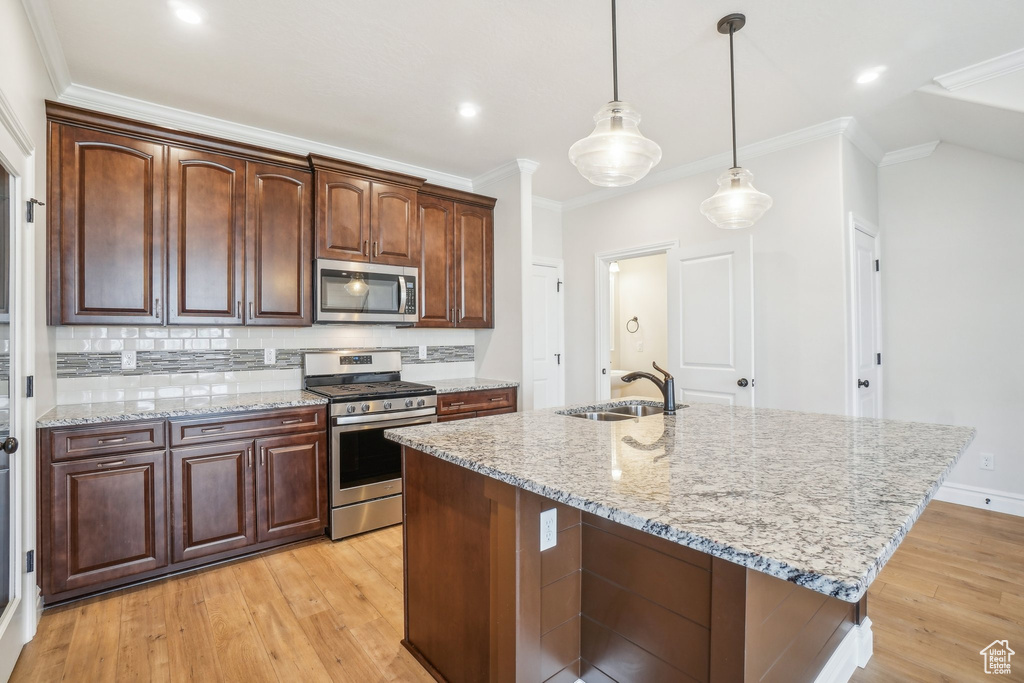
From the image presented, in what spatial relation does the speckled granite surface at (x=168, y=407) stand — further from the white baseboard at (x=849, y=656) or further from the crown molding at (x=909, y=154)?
the crown molding at (x=909, y=154)

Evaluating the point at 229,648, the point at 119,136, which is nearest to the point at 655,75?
the point at 119,136

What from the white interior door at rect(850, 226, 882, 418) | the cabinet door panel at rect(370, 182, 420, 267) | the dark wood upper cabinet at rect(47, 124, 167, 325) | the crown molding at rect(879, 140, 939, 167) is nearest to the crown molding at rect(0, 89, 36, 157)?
the dark wood upper cabinet at rect(47, 124, 167, 325)

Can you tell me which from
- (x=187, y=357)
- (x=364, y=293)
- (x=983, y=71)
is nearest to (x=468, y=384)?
(x=364, y=293)

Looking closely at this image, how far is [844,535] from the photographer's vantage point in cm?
82

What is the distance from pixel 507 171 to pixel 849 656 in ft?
11.7

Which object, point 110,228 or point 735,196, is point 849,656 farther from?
point 110,228

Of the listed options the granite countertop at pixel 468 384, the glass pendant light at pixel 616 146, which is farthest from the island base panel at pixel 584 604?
the granite countertop at pixel 468 384

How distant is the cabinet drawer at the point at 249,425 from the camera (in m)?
2.46

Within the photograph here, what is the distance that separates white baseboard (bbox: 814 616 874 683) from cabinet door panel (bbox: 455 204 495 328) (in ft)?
9.77

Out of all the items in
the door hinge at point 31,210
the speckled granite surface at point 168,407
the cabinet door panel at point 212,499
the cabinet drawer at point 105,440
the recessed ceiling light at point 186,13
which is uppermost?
the recessed ceiling light at point 186,13

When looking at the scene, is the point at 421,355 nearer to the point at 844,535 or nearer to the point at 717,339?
the point at 717,339

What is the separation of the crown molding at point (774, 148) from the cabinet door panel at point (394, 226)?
1.91 metres

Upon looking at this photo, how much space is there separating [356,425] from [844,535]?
264cm

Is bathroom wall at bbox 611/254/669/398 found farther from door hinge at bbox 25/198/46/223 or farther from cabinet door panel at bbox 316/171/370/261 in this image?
door hinge at bbox 25/198/46/223
